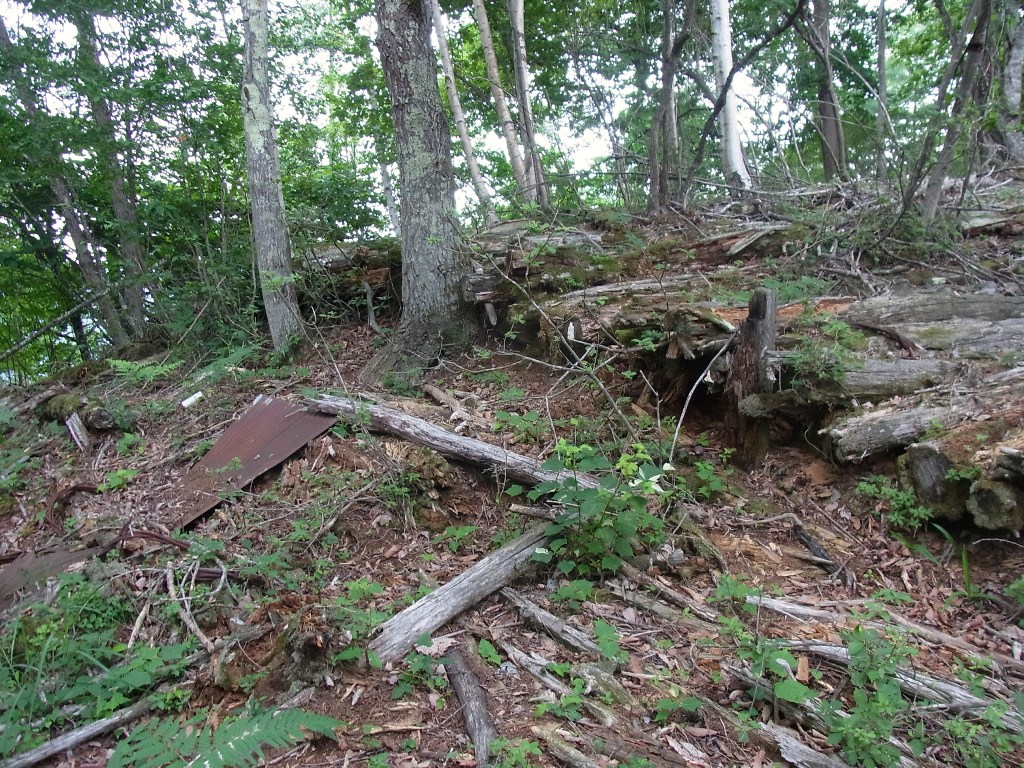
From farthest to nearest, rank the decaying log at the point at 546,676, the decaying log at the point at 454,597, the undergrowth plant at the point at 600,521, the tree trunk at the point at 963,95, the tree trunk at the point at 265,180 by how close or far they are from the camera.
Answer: the tree trunk at the point at 265,180, the tree trunk at the point at 963,95, the undergrowth plant at the point at 600,521, the decaying log at the point at 454,597, the decaying log at the point at 546,676

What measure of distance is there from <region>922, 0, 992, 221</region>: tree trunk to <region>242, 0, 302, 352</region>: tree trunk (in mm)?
6890

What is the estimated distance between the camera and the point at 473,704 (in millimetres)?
2686

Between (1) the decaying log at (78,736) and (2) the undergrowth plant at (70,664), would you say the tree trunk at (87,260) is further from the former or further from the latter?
(1) the decaying log at (78,736)

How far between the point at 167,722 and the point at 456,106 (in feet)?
36.6

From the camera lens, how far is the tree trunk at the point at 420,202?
5965mm

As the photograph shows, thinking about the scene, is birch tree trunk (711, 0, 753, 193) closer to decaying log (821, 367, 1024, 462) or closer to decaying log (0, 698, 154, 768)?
decaying log (821, 367, 1024, 462)

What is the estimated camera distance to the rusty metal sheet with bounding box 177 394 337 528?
4.60 m

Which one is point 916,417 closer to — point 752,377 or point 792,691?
point 752,377

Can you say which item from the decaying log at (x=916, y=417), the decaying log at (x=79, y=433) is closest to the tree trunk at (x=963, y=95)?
the decaying log at (x=916, y=417)

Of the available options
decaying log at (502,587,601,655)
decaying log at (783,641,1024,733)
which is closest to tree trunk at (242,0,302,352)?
decaying log at (502,587,601,655)

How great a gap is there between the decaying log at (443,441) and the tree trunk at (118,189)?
16.8 ft

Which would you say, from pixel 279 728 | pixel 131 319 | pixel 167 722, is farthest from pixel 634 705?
pixel 131 319

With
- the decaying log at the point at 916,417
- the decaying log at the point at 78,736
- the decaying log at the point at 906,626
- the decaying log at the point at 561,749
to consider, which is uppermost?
the decaying log at the point at 916,417

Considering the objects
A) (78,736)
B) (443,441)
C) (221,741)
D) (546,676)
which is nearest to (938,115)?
(443,441)
